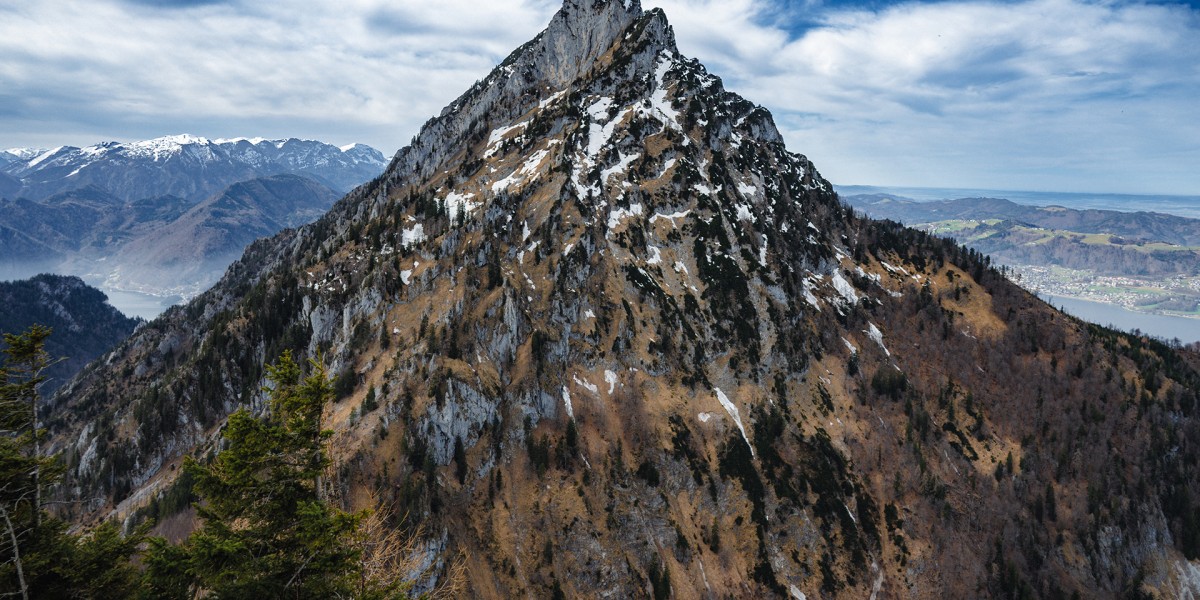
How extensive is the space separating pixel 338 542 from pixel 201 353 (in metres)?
157

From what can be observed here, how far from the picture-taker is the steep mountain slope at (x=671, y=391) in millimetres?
101750

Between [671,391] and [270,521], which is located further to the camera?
[671,391]

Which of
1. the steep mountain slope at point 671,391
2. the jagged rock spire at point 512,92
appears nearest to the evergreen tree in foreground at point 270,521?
A: the steep mountain slope at point 671,391

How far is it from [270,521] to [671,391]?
10734 cm

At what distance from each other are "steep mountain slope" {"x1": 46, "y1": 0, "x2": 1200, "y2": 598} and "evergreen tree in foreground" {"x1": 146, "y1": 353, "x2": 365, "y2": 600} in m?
69.0

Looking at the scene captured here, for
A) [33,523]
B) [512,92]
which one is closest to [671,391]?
[33,523]

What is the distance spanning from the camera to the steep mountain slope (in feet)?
334

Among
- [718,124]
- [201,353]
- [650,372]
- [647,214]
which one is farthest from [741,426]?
[201,353]

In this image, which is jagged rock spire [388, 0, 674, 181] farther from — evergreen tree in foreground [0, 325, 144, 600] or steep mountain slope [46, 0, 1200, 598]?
evergreen tree in foreground [0, 325, 144, 600]

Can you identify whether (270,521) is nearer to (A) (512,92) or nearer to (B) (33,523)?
(B) (33,523)

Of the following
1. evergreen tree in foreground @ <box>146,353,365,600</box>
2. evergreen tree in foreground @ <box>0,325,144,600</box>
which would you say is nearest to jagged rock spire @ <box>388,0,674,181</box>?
evergreen tree in foreground @ <box>0,325,144,600</box>

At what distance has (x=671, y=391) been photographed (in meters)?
124

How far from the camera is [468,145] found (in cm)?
17975

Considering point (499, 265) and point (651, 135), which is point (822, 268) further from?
point (499, 265)
